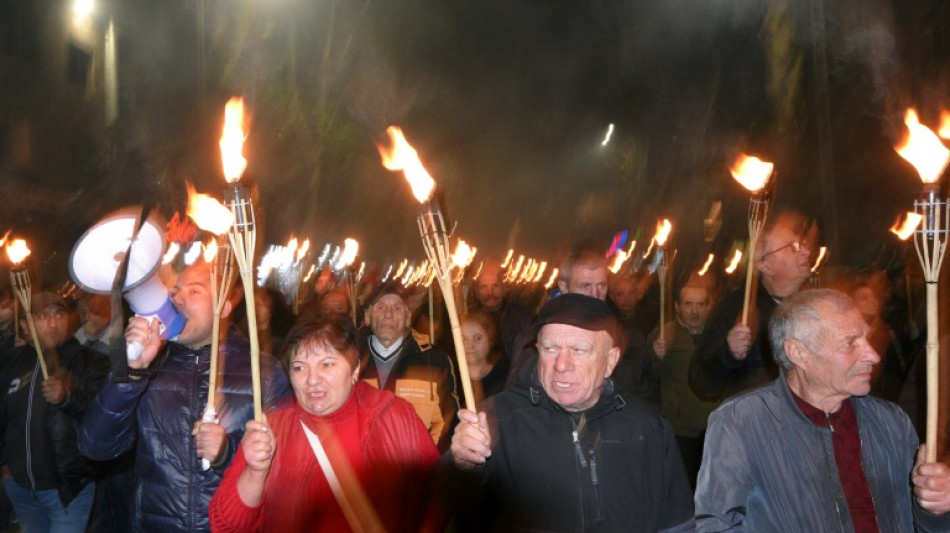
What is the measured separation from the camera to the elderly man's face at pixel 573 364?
305cm

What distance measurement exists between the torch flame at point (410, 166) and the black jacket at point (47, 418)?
343 centimetres

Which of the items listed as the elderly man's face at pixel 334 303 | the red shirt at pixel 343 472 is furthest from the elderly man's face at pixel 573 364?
the elderly man's face at pixel 334 303

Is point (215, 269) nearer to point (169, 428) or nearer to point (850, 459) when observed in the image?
point (169, 428)

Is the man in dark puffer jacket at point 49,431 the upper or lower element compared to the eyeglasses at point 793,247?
lower

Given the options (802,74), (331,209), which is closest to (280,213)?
(331,209)

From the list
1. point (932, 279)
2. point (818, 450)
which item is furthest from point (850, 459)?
point (932, 279)

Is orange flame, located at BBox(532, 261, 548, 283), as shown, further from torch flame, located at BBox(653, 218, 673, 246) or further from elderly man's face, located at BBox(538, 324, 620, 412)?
elderly man's face, located at BBox(538, 324, 620, 412)

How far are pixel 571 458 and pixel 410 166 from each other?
4.29ft

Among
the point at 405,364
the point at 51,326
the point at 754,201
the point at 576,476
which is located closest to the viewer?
the point at 576,476

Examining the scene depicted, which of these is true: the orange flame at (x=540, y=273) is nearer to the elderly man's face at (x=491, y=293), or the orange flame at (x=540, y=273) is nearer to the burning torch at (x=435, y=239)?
the elderly man's face at (x=491, y=293)

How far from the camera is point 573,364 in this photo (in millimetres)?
3068

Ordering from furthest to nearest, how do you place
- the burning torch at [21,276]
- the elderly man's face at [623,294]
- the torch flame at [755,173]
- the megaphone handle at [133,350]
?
the elderly man's face at [623,294]
the burning torch at [21,276]
the torch flame at [755,173]
the megaphone handle at [133,350]

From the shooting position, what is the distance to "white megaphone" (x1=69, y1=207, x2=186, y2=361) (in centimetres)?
361

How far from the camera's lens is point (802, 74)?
16422 mm
